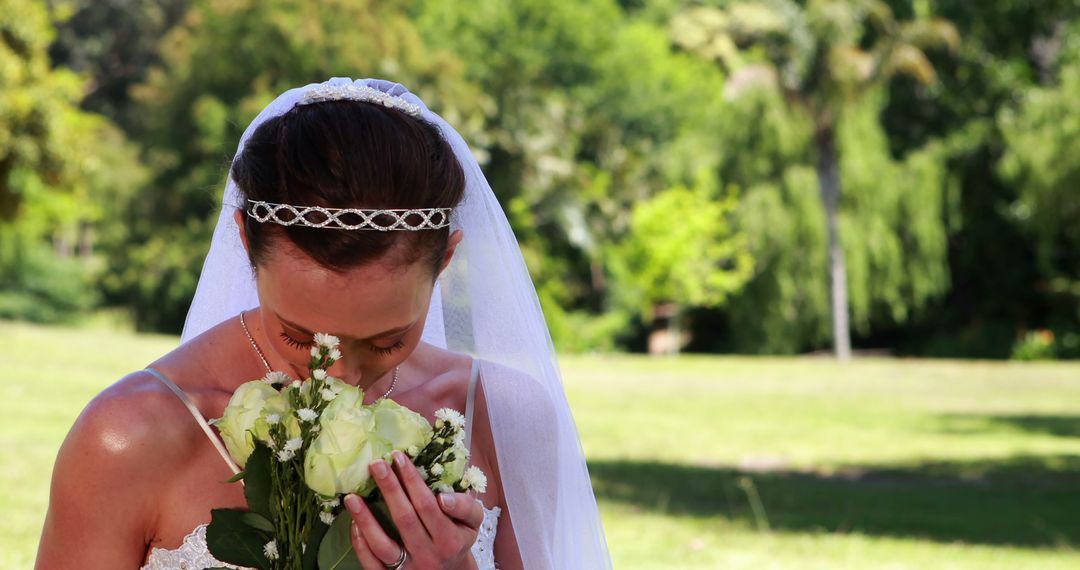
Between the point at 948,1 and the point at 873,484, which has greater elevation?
the point at 948,1

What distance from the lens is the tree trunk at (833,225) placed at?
106 ft

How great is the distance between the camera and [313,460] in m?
2.09

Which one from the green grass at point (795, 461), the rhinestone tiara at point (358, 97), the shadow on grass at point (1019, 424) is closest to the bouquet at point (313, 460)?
the rhinestone tiara at point (358, 97)

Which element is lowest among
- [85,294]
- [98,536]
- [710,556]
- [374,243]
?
[85,294]

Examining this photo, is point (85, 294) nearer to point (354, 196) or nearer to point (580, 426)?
point (580, 426)

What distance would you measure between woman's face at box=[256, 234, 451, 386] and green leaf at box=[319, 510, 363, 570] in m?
0.35

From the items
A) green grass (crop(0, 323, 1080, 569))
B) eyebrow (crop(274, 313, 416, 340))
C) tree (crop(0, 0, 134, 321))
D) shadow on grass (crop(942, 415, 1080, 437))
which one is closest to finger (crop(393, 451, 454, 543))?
eyebrow (crop(274, 313, 416, 340))

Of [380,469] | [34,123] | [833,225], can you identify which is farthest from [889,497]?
[833,225]

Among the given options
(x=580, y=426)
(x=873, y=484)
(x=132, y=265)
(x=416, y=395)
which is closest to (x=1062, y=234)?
(x=580, y=426)

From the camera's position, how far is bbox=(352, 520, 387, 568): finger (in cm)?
213

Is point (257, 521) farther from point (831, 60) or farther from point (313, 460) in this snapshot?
point (831, 60)

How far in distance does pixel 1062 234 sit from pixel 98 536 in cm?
3303

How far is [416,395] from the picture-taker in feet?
9.52

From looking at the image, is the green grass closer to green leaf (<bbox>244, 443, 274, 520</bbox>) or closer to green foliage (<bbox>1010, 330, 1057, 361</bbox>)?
green leaf (<bbox>244, 443, 274, 520</bbox>)
